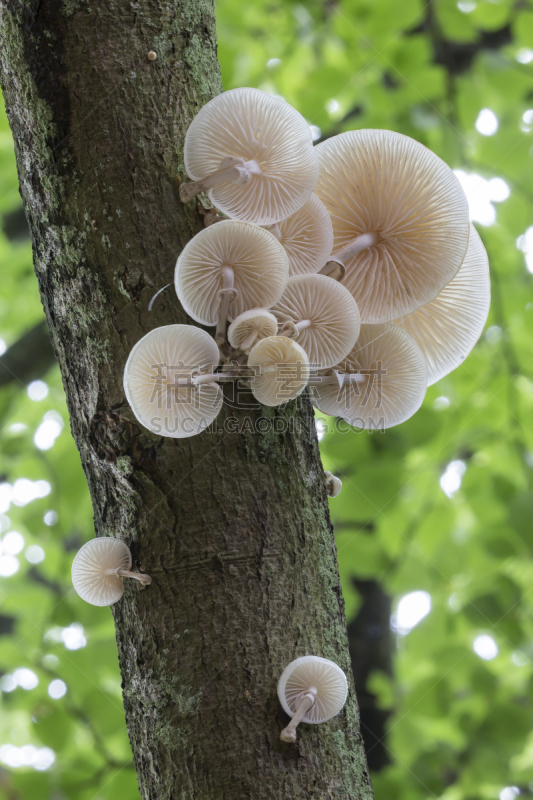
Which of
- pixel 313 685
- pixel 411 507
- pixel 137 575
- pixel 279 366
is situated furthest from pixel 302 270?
pixel 411 507

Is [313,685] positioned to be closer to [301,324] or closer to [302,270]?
[301,324]

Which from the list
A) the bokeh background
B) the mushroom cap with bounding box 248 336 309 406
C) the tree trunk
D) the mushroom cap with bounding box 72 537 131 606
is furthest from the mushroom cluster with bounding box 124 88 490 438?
the bokeh background

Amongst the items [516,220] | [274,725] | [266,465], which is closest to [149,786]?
[274,725]

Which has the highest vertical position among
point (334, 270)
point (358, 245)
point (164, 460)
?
point (358, 245)

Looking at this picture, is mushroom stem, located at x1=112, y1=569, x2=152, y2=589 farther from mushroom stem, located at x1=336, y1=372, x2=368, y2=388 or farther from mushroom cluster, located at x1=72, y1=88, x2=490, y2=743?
mushroom stem, located at x1=336, y1=372, x2=368, y2=388

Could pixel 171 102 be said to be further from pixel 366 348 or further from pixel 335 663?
pixel 335 663

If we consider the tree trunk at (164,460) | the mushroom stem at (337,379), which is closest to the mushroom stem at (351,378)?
the mushroom stem at (337,379)

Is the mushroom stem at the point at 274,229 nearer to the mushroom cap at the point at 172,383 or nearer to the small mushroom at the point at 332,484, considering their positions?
the mushroom cap at the point at 172,383

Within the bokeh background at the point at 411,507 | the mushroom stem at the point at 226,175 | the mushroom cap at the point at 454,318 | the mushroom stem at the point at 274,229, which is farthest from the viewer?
the bokeh background at the point at 411,507
